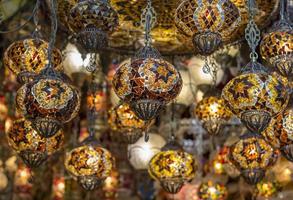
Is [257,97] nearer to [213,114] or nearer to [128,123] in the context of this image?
[213,114]

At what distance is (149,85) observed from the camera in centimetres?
286

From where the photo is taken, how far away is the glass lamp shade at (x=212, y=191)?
5227 millimetres

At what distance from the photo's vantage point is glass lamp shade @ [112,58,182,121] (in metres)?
2.86

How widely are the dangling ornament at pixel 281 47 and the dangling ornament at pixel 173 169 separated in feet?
3.69

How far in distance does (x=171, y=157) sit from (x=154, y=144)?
0.66 meters

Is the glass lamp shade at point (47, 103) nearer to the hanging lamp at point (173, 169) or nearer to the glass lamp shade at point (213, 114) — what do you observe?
the hanging lamp at point (173, 169)

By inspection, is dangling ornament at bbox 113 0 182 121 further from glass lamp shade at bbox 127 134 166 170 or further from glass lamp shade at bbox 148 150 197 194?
glass lamp shade at bbox 127 134 166 170

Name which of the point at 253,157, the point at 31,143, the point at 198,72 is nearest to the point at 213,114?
the point at 198,72

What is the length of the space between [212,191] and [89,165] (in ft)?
5.40

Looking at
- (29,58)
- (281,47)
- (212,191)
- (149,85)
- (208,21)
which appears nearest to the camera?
(149,85)

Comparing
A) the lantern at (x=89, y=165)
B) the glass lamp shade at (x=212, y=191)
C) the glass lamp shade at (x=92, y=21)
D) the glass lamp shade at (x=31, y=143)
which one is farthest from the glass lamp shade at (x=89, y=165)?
the glass lamp shade at (x=212, y=191)

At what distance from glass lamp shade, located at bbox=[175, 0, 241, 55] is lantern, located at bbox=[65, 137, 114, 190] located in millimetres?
1243

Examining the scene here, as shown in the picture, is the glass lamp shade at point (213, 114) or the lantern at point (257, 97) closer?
the lantern at point (257, 97)

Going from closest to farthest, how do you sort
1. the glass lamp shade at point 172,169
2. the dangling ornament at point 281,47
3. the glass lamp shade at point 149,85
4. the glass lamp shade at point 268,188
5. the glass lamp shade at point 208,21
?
the glass lamp shade at point 149,85
the glass lamp shade at point 208,21
the dangling ornament at point 281,47
the glass lamp shade at point 172,169
the glass lamp shade at point 268,188
